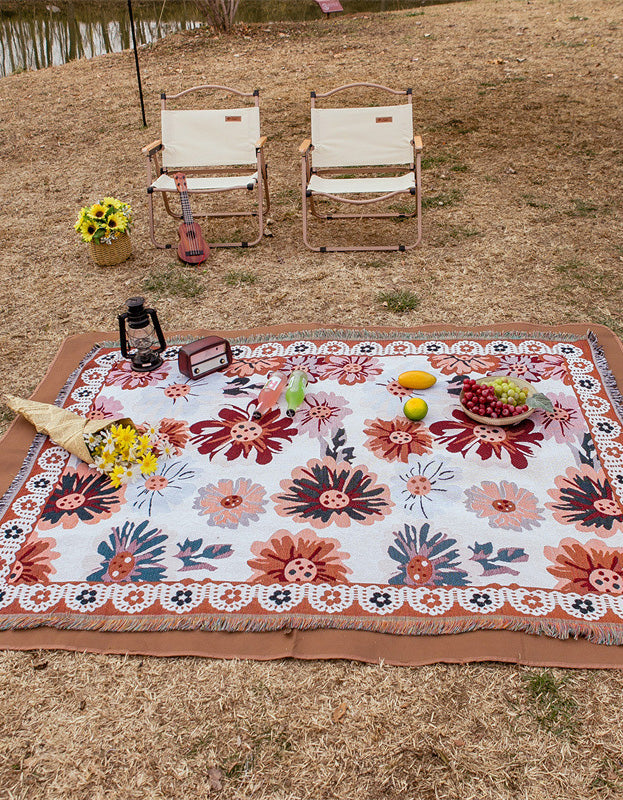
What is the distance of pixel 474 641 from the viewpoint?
1.91m

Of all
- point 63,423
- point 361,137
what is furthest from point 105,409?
point 361,137

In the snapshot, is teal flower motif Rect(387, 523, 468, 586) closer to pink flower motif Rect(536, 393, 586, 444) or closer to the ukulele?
pink flower motif Rect(536, 393, 586, 444)

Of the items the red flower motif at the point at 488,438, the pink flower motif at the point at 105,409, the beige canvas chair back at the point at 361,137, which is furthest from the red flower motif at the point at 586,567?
the beige canvas chair back at the point at 361,137

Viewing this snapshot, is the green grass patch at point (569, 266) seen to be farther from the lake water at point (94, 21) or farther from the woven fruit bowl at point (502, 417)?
the lake water at point (94, 21)

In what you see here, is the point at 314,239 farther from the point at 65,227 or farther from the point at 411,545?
the point at 411,545

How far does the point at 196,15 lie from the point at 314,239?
30.5ft

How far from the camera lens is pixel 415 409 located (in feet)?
8.84

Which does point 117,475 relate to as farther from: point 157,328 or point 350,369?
point 350,369

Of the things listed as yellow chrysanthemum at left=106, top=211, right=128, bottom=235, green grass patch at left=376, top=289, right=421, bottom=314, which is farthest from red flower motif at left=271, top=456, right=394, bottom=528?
yellow chrysanthemum at left=106, top=211, right=128, bottom=235

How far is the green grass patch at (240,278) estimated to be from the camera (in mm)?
3916

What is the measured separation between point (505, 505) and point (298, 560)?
0.78m

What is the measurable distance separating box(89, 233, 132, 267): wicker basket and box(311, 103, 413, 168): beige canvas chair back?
4.56 ft

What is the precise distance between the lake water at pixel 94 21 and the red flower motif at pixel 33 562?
9474mm

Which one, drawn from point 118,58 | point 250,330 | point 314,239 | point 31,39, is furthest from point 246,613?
point 31,39
